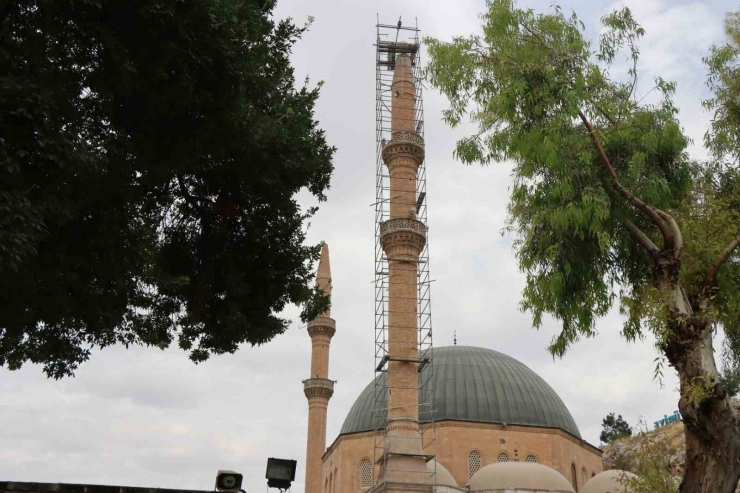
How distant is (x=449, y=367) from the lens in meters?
38.9

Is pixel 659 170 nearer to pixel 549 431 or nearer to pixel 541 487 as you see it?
pixel 541 487

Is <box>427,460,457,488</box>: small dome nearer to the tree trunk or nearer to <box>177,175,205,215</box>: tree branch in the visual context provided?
<box>177,175,205,215</box>: tree branch

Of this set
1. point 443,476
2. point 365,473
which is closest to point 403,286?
point 443,476

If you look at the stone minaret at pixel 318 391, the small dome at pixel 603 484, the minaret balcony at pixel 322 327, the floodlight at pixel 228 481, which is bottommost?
the floodlight at pixel 228 481

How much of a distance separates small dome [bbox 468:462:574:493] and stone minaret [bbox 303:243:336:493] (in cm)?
775

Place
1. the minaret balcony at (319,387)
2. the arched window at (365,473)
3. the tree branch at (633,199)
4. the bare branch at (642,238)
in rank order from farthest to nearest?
1. the minaret balcony at (319,387)
2. the arched window at (365,473)
3. the bare branch at (642,238)
4. the tree branch at (633,199)

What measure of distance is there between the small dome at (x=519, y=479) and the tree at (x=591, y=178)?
57.9 ft

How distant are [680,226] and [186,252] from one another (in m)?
7.90

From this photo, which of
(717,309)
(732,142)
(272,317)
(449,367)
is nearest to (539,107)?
(732,142)

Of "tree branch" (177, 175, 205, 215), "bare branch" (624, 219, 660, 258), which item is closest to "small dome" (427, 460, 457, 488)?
"bare branch" (624, 219, 660, 258)

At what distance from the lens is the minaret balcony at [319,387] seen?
35.3 m

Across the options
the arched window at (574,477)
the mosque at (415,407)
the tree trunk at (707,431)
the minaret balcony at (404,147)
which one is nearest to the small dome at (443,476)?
the mosque at (415,407)

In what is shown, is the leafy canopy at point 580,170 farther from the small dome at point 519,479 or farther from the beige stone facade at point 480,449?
the beige stone facade at point 480,449

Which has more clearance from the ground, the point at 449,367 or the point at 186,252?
the point at 449,367
